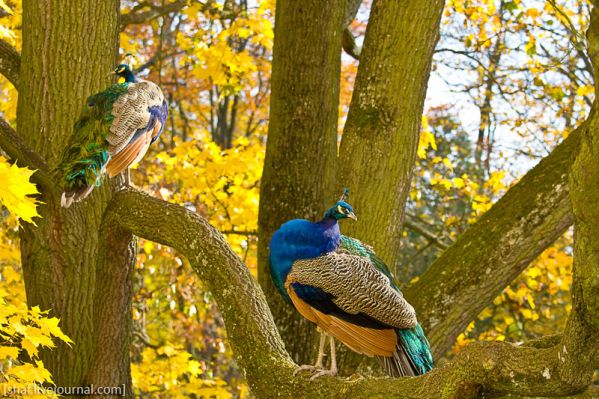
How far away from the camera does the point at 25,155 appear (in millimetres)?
4195

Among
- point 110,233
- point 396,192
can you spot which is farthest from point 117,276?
point 396,192

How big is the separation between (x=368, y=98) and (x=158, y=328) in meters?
8.31

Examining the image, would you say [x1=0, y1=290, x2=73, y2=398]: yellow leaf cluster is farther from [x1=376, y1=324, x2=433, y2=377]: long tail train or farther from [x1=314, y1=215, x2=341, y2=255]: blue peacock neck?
[x1=376, y1=324, x2=433, y2=377]: long tail train

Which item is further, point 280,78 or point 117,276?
point 280,78

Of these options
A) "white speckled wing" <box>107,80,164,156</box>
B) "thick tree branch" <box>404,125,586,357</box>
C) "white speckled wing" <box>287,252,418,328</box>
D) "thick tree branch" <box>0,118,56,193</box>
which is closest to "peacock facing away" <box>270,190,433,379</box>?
"white speckled wing" <box>287,252,418,328</box>

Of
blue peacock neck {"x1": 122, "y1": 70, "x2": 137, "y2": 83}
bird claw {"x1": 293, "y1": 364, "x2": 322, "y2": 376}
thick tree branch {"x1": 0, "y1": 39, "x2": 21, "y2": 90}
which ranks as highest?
thick tree branch {"x1": 0, "y1": 39, "x2": 21, "y2": 90}

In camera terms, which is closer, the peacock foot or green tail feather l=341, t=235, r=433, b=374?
the peacock foot

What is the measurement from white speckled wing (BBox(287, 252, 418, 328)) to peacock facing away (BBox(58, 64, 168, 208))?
1109 mm

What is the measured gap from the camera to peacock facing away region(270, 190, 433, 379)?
3295 millimetres

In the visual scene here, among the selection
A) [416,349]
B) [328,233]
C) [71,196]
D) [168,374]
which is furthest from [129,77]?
[168,374]

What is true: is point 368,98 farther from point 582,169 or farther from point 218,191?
point 218,191

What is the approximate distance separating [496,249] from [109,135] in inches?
75.6

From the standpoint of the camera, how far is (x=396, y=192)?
14.6 feet

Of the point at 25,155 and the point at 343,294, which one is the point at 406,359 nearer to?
the point at 343,294
